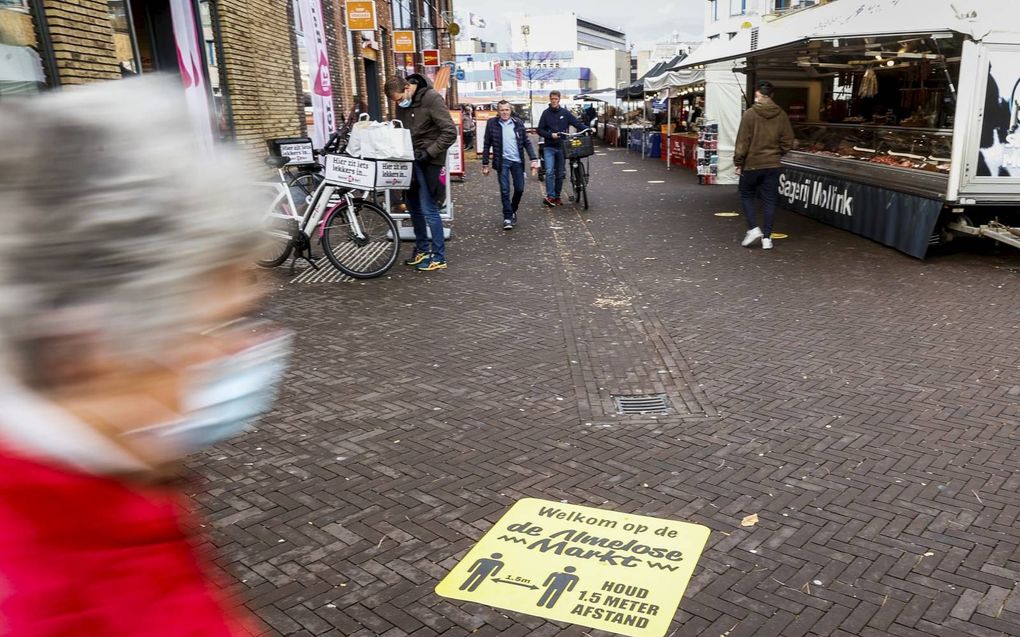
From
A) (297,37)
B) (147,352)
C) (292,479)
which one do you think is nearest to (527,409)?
(292,479)

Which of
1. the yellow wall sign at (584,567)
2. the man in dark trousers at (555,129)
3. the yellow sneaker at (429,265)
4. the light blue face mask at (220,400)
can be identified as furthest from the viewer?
the man in dark trousers at (555,129)

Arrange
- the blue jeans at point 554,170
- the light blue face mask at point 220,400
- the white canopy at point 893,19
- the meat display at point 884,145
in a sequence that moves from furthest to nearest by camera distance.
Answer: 1. the blue jeans at point 554,170
2. the meat display at point 884,145
3. the white canopy at point 893,19
4. the light blue face mask at point 220,400

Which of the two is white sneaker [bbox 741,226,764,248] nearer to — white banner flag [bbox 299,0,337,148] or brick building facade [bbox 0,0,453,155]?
brick building facade [bbox 0,0,453,155]

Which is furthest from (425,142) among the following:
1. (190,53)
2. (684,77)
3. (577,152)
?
(684,77)

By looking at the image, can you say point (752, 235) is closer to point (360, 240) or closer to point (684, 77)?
point (360, 240)

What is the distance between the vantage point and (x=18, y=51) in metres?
6.45

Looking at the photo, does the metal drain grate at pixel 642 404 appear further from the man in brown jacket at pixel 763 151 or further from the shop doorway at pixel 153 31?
the shop doorway at pixel 153 31

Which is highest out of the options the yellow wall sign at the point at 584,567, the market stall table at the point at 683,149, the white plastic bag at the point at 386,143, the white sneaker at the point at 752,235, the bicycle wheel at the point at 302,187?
the white plastic bag at the point at 386,143

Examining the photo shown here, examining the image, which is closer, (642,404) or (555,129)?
(642,404)

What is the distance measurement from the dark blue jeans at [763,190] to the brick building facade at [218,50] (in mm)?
5986

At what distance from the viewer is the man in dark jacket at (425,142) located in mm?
7941

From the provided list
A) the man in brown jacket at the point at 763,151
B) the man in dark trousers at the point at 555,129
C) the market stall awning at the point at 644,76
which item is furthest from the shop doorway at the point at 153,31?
the market stall awning at the point at 644,76

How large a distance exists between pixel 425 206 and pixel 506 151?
127 inches

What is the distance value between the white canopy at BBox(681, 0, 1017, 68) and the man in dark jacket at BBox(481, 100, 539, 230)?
3559 millimetres
